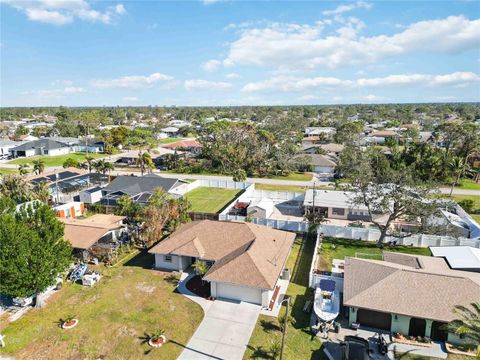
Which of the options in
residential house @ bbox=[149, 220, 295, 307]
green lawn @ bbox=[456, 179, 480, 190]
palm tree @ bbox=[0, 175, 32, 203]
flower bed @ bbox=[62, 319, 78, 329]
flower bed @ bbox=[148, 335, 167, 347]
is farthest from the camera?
green lawn @ bbox=[456, 179, 480, 190]

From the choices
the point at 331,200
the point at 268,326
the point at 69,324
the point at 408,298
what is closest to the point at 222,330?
the point at 268,326

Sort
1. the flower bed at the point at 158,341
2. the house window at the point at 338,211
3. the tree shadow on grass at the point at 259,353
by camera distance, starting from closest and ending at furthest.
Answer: the tree shadow on grass at the point at 259,353
the flower bed at the point at 158,341
the house window at the point at 338,211

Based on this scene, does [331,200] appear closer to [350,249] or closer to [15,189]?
A: [350,249]

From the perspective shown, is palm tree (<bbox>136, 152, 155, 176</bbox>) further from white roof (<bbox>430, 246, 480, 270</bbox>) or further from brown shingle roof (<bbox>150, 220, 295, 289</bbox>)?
white roof (<bbox>430, 246, 480, 270</bbox>)

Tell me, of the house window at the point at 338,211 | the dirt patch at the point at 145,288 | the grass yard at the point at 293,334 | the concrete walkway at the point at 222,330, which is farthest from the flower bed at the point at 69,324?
the house window at the point at 338,211

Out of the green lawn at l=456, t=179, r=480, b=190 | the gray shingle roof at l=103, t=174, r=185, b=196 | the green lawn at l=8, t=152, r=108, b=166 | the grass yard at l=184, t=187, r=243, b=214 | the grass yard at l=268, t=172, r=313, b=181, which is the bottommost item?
the grass yard at l=184, t=187, r=243, b=214

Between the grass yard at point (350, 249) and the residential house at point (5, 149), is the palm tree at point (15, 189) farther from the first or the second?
the residential house at point (5, 149)

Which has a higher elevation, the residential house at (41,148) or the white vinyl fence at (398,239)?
the residential house at (41,148)

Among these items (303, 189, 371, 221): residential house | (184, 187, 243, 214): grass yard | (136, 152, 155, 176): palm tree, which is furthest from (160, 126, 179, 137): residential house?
(303, 189, 371, 221): residential house
